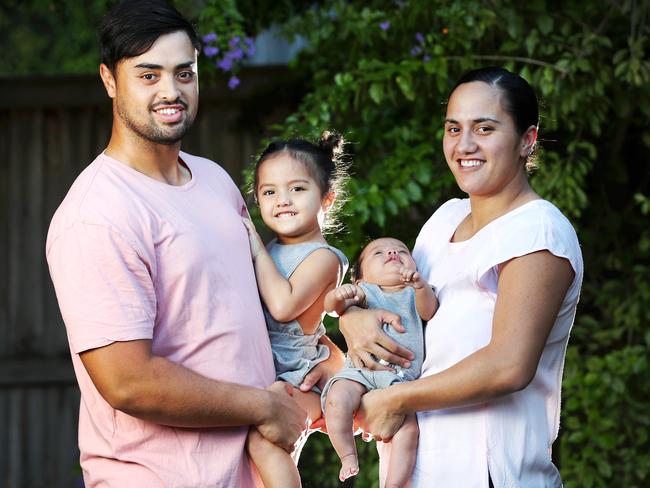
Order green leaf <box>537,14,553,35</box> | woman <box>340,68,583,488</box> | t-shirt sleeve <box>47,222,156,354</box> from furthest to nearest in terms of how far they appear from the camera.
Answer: green leaf <box>537,14,553,35</box>, woman <box>340,68,583,488</box>, t-shirt sleeve <box>47,222,156,354</box>

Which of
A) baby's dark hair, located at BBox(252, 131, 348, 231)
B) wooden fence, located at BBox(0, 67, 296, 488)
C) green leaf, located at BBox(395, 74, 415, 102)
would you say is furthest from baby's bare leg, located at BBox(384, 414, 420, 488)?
wooden fence, located at BBox(0, 67, 296, 488)

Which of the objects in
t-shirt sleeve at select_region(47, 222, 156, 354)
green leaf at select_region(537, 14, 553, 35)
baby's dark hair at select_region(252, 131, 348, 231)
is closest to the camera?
t-shirt sleeve at select_region(47, 222, 156, 354)

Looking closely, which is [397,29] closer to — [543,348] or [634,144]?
[634,144]

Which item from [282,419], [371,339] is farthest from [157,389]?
Result: [371,339]

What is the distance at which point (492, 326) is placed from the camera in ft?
8.61

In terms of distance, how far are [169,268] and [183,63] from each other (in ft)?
1.60

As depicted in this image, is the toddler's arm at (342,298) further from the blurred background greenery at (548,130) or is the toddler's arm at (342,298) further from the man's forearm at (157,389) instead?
the blurred background greenery at (548,130)

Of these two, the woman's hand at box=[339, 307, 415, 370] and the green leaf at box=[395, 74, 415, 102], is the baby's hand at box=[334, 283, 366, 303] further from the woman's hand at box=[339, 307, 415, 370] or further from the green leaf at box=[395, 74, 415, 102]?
the green leaf at box=[395, 74, 415, 102]

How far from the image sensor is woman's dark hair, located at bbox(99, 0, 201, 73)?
8.70 ft

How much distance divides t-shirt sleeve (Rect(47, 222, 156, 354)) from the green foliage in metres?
1.87

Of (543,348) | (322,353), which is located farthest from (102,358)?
(543,348)

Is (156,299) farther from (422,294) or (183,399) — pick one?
(422,294)

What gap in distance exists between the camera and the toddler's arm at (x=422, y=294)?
Result: 2727 mm

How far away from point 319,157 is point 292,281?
14.0 inches
